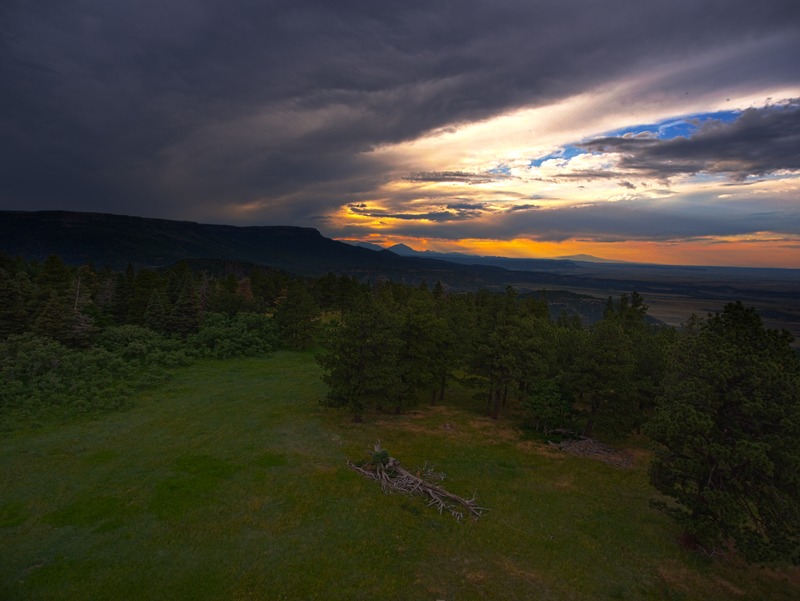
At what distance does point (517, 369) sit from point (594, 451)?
8588 mm

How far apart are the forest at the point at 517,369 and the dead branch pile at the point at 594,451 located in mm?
1456

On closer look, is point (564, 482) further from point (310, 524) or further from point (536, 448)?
point (310, 524)

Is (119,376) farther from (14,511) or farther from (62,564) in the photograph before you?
(62,564)

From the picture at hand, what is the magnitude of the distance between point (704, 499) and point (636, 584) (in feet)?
16.1

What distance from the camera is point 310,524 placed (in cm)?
1725

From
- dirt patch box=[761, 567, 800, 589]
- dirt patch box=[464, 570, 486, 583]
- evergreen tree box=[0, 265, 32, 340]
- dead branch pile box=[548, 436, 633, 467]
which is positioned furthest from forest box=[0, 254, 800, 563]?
dirt patch box=[464, 570, 486, 583]

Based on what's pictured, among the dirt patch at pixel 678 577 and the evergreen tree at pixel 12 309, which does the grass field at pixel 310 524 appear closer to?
the dirt patch at pixel 678 577

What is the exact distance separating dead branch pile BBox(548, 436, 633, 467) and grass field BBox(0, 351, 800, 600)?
1.14 meters

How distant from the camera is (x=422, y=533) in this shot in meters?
17.1

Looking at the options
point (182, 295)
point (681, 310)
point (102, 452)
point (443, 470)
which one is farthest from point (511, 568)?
point (681, 310)

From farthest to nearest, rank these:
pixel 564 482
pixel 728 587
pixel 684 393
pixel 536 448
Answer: pixel 536 448 → pixel 564 482 → pixel 684 393 → pixel 728 587

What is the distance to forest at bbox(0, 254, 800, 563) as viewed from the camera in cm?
1419

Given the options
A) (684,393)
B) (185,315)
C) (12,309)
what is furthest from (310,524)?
(12,309)

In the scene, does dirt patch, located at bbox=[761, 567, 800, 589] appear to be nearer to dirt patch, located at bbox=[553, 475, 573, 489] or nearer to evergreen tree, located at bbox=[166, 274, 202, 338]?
dirt patch, located at bbox=[553, 475, 573, 489]
